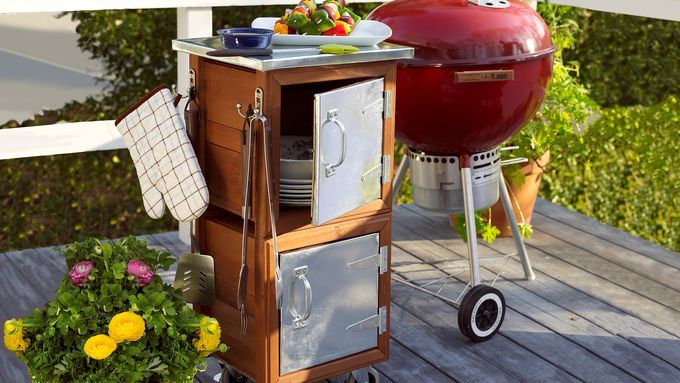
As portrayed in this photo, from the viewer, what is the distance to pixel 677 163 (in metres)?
4.92

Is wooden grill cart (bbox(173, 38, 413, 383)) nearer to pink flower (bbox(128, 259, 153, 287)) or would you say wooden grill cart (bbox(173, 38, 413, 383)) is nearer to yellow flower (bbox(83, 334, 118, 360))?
pink flower (bbox(128, 259, 153, 287))

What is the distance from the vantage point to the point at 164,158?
8.77 feet

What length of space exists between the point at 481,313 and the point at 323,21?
41.8 inches

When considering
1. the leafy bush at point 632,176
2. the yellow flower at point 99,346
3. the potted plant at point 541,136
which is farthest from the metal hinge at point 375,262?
the leafy bush at point 632,176

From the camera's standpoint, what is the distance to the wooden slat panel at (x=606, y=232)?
412cm

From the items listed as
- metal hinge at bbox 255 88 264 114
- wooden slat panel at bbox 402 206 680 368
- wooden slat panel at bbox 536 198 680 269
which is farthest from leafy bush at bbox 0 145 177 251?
metal hinge at bbox 255 88 264 114

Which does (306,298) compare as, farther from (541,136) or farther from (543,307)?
(541,136)

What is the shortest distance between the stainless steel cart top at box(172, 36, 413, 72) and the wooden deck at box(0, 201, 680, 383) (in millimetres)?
930

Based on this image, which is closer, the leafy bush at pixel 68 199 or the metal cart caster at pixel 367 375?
the metal cart caster at pixel 367 375

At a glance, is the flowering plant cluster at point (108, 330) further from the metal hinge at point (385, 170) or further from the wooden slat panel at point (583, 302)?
the wooden slat panel at point (583, 302)

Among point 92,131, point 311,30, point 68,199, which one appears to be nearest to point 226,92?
point 311,30

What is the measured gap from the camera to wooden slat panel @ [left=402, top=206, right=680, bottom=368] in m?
3.35

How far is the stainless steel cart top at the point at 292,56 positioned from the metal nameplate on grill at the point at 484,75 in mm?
413

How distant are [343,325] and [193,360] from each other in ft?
1.45
